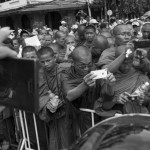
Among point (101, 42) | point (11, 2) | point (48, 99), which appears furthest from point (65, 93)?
point (11, 2)

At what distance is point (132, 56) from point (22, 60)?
4.32ft

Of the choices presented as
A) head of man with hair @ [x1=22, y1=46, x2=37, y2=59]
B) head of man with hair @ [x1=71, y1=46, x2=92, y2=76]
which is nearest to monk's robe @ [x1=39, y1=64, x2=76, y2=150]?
head of man with hair @ [x1=71, y1=46, x2=92, y2=76]

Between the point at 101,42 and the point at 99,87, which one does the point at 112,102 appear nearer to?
the point at 99,87

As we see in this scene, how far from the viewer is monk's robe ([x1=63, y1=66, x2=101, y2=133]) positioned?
2.92 metres

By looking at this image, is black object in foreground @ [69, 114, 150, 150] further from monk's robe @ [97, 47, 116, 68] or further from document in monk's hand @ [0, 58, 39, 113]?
monk's robe @ [97, 47, 116, 68]

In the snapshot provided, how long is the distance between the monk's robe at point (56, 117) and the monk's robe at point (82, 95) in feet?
0.42

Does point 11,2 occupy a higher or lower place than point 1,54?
higher

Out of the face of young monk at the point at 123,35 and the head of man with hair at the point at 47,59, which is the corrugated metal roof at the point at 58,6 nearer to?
the face of young monk at the point at 123,35

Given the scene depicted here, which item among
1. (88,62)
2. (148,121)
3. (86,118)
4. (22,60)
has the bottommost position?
(86,118)

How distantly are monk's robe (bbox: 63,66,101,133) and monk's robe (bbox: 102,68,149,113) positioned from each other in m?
0.20

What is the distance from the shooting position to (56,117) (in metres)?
3.09

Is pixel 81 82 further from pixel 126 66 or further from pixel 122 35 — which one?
pixel 122 35

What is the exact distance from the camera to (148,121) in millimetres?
1651

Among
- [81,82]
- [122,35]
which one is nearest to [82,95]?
[81,82]
